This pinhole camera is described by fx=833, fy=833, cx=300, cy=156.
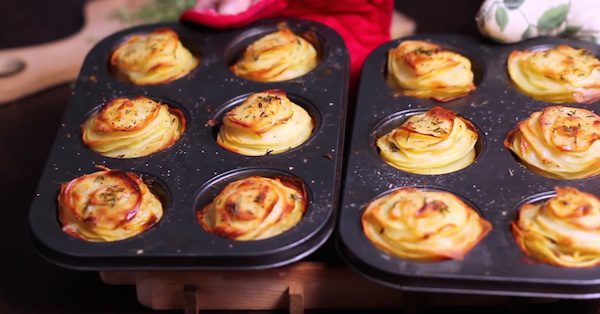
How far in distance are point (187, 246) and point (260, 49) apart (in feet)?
3.87

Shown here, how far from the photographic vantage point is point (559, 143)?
2.92 meters

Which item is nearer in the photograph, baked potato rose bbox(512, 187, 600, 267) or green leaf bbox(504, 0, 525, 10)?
baked potato rose bbox(512, 187, 600, 267)

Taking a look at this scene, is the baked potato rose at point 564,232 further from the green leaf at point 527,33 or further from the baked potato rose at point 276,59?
the baked potato rose at point 276,59

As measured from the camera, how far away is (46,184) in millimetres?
3012

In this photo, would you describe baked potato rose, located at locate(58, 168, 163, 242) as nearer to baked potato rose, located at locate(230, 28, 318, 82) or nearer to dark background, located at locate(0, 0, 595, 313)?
dark background, located at locate(0, 0, 595, 313)

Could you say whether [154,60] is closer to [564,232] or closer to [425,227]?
[425,227]

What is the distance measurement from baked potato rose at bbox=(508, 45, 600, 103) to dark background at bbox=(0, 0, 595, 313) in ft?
2.73

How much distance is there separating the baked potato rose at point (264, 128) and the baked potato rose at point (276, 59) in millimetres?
299

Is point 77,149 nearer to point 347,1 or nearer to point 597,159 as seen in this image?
point 347,1

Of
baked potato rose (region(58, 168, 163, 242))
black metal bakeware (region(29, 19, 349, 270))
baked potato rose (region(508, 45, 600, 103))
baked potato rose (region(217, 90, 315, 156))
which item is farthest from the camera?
baked potato rose (region(508, 45, 600, 103))

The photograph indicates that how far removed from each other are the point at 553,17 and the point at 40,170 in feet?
7.94

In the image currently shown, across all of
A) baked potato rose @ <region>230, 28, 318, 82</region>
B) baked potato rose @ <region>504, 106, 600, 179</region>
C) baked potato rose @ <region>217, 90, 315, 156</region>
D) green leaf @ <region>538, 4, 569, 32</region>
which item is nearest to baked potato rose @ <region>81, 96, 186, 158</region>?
baked potato rose @ <region>217, 90, 315, 156</region>

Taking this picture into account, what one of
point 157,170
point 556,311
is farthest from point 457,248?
point 157,170

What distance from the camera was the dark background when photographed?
3133mm
